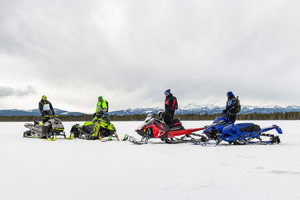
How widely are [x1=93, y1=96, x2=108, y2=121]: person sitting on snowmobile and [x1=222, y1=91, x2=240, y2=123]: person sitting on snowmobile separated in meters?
5.20

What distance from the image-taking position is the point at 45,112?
12234mm

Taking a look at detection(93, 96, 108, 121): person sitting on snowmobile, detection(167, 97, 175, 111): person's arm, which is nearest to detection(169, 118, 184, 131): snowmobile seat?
detection(167, 97, 175, 111): person's arm

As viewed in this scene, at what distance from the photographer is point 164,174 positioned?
14.9ft

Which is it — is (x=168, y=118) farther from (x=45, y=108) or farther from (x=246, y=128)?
(x=45, y=108)

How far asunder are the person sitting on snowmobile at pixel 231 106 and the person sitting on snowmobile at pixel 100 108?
5201 millimetres

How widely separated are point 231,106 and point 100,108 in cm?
561

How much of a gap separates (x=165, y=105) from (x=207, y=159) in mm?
4389

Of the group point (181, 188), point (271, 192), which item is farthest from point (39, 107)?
point (271, 192)

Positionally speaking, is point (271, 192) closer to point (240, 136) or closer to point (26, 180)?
point (26, 180)

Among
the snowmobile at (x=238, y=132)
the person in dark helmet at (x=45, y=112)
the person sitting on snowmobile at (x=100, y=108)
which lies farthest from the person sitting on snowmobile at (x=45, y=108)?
the snowmobile at (x=238, y=132)

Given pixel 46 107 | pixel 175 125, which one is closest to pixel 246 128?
pixel 175 125

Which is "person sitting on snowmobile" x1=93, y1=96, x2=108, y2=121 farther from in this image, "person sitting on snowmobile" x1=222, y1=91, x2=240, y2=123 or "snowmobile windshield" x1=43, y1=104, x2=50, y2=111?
"person sitting on snowmobile" x1=222, y1=91, x2=240, y2=123

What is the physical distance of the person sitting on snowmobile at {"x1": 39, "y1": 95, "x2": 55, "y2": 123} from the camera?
40.1 ft

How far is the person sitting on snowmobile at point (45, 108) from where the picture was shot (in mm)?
12211
